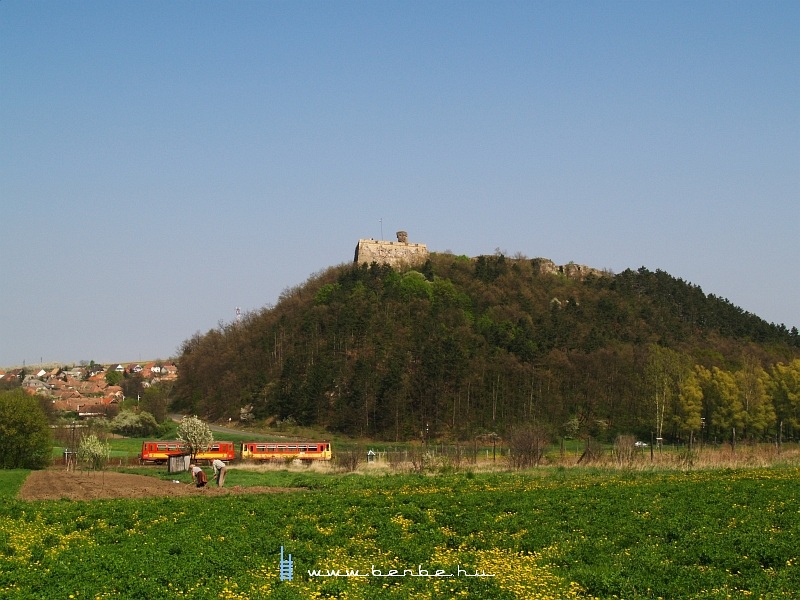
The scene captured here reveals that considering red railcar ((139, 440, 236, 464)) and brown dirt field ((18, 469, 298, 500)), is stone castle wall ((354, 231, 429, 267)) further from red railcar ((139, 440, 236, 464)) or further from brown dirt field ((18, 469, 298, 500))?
brown dirt field ((18, 469, 298, 500))

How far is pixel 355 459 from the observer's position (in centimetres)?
4169

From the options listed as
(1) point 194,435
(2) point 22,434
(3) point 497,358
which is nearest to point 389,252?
(3) point 497,358

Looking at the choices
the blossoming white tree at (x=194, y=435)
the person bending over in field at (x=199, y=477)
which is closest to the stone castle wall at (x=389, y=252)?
the blossoming white tree at (x=194, y=435)

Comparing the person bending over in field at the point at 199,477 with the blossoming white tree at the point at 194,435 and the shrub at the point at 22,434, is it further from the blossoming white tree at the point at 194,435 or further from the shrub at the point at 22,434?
the shrub at the point at 22,434

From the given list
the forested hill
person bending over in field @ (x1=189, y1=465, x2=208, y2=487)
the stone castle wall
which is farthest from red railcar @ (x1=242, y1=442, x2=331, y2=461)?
the stone castle wall

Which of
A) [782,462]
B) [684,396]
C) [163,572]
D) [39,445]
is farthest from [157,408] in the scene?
[163,572]

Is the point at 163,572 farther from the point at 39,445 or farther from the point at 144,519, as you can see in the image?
the point at 39,445

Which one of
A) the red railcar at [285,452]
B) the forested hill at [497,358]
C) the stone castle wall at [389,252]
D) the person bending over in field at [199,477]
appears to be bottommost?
the red railcar at [285,452]

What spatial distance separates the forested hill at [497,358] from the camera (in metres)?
73.6

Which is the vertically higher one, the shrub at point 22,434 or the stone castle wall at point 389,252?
the stone castle wall at point 389,252

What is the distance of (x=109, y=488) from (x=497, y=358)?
5716cm

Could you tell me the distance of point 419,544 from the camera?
1833 centimetres

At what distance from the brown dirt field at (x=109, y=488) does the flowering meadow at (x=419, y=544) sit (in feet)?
9.95

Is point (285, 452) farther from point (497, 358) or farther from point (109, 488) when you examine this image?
point (497, 358)
